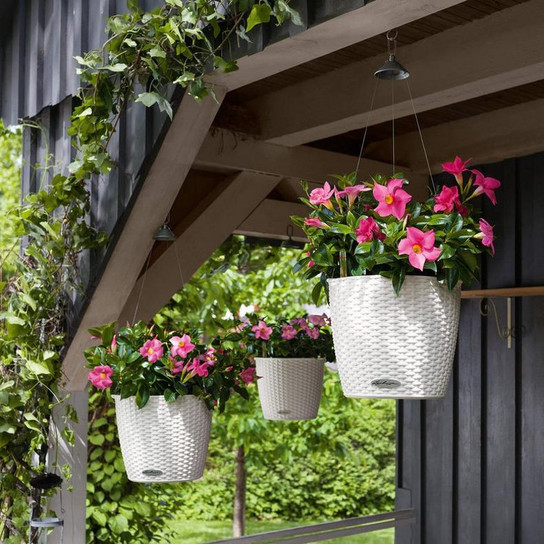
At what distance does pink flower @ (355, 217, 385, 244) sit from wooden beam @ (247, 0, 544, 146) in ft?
3.11

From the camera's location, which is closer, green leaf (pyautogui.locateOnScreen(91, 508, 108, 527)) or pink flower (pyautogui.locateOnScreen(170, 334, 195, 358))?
pink flower (pyautogui.locateOnScreen(170, 334, 195, 358))

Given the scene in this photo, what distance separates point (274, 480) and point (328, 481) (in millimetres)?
596

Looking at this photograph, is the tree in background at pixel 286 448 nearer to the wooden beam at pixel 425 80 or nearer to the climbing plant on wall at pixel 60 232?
the wooden beam at pixel 425 80

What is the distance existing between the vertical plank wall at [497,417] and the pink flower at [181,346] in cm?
181

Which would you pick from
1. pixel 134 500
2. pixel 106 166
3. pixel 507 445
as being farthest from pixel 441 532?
pixel 106 166

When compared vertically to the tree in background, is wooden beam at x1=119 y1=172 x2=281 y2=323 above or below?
above

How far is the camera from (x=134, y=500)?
4527 mm

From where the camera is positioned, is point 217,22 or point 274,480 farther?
point 274,480

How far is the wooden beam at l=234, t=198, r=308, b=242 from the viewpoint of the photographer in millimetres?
4121

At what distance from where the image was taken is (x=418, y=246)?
5.29 ft

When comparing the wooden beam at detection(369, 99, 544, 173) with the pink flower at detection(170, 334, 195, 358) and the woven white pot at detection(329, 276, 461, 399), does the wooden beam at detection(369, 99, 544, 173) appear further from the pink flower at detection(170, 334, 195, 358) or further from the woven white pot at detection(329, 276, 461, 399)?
the woven white pot at detection(329, 276, 461, 399)

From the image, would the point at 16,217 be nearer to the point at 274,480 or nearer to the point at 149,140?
the point at 149,140

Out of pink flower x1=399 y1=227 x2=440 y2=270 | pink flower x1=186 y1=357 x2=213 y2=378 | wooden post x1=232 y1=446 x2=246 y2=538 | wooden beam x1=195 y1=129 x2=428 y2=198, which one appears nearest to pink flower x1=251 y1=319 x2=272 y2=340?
wooden beam x1=195 y1=129 x2=428 y2=198

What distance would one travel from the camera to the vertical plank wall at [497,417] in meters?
3.55
